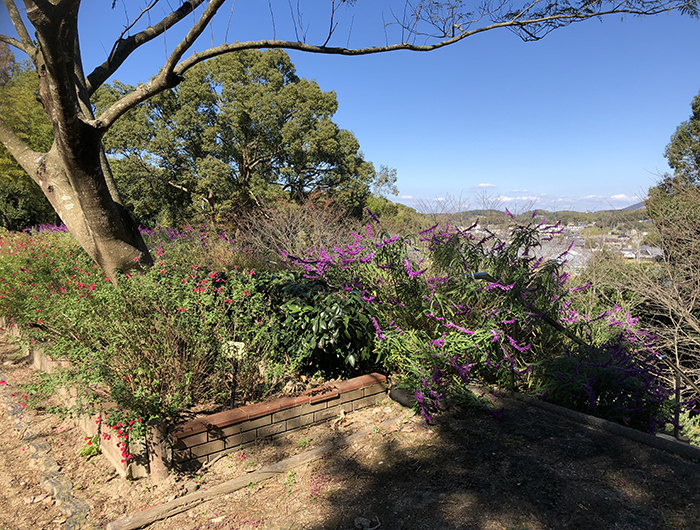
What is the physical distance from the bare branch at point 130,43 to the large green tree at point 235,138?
35.5ft

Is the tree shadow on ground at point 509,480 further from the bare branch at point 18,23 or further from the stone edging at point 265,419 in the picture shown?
the bare branch at point 18,23

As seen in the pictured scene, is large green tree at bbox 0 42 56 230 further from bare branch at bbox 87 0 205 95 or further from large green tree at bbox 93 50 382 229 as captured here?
bare branch at bbox 87 0 205 95

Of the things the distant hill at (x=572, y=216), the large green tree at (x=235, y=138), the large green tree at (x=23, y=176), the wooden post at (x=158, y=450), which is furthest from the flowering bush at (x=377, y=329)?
the large green tree at (x=23, y=176)

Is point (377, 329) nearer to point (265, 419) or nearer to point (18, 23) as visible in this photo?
point (265, 419)

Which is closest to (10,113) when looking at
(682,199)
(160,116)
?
(160,116)

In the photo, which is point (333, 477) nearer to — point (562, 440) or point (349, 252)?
point (562, 440)

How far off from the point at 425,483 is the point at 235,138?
16927 mm

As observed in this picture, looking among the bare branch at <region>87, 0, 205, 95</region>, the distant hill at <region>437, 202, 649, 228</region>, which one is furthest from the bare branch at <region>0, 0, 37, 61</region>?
the distant hill at <region>437, 202, 649, 228</region>

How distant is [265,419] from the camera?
277 cm

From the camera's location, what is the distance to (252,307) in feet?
11.0

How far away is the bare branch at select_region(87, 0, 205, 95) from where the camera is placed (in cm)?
415

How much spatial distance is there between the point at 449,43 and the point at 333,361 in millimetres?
3057

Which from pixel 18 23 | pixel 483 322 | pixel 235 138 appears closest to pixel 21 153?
pixel 18 23

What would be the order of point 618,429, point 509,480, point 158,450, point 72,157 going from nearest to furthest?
point 509,480 → point 158,450 → point 618,429 → point 72,157
